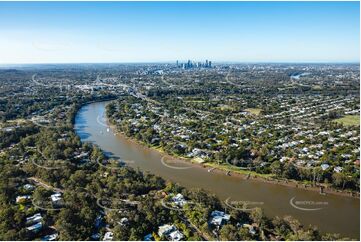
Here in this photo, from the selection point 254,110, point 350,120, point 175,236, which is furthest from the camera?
point 254,110

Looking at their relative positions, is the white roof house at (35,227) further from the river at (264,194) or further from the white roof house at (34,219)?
the river at (264,194)

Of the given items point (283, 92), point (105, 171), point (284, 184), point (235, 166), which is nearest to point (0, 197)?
point (105, 171)

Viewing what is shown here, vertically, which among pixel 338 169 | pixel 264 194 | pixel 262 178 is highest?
pixel 338 169

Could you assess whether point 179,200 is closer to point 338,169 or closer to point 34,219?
point 34,219

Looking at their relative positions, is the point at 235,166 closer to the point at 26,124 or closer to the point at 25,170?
the point at 25,170

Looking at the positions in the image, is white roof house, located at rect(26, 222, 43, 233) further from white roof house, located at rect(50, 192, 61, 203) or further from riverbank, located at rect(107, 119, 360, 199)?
riverbank, located at rect(107, 119, 360, 199)

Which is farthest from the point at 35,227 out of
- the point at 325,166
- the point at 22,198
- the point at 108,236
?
the point at 325,166

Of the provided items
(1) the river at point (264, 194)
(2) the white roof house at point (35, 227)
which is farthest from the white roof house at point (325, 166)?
(2) the white roof house at point (35, 227)

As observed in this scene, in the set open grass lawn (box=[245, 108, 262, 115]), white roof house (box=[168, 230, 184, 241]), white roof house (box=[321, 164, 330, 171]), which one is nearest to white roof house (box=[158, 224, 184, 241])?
white roof house (box=[168, 230, 184, 241])
